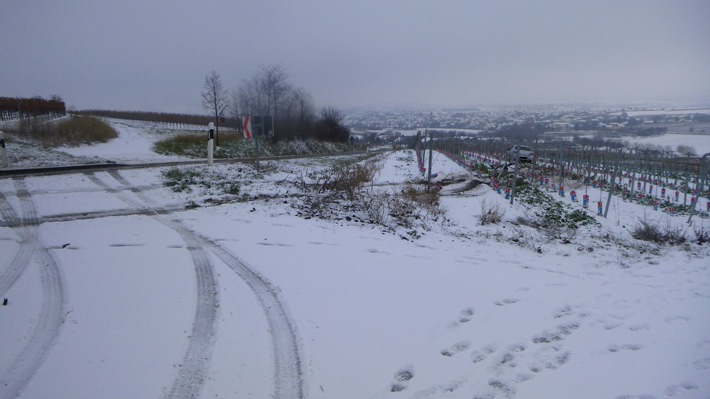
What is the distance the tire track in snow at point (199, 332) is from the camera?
2750mm

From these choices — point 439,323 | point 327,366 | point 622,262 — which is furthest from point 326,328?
point 622,262

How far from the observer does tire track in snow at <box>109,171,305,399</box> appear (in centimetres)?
288

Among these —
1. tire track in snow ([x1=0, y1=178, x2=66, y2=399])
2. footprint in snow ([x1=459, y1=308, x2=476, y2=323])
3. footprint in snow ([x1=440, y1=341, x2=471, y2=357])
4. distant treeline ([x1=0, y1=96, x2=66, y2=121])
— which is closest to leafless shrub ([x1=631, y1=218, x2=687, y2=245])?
footprint in snow ([x1=459, y1=308, x2=476, y2=323])

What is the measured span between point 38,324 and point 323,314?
8.32 ft

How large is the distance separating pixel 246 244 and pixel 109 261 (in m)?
1.76

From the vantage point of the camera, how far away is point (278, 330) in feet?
11.7

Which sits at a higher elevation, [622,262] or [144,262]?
[144,262]

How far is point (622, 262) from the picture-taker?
6676mm

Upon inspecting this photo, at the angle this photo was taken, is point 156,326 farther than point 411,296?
No

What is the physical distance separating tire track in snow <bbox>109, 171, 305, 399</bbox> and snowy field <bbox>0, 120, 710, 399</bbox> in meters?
0.02

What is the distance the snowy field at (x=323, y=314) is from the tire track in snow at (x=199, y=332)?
1 centimetres

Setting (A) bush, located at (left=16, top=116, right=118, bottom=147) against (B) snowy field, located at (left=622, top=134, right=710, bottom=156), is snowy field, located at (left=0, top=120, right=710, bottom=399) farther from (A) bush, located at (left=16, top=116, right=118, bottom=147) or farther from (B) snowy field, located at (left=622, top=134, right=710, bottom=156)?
(B) snowy field, located at (left=622, top=134, right=710, bottom=156)

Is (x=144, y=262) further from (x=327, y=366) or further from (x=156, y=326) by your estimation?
(x=327, y=366)

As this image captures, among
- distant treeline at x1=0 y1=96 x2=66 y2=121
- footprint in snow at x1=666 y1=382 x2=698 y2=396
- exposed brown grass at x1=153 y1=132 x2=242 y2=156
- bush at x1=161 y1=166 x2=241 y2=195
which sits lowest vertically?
footprint in snow at x1=666 y1=382 x2=698 y2=396
